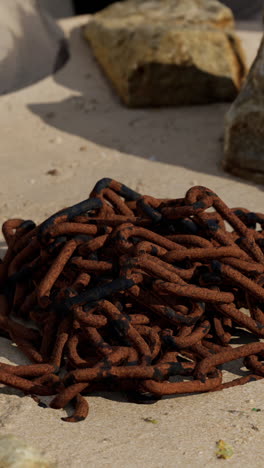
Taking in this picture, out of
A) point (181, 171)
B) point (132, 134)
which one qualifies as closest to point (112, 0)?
point (132, 134)

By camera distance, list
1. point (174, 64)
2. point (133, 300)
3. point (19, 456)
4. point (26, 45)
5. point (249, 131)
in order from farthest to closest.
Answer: point (26, 45) < point (174, 64) < point (249, 131) < point (133, 300) < point (19, 456)

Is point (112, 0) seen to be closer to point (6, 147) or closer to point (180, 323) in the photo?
point (6, 147)

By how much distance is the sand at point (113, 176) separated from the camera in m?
2.16

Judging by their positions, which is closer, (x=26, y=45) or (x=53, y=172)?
(x=53, y=172)

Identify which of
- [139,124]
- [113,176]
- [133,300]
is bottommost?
[139,124]

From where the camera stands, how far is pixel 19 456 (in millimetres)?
2039

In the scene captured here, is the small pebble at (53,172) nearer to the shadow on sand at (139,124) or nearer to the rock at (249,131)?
the shadow on sand at (139,124)

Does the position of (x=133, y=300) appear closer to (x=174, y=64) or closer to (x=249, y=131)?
(x=249, y=131)

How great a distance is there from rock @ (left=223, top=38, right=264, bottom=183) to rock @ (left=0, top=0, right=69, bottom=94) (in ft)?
9.22

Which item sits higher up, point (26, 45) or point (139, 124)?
point (26, 45)

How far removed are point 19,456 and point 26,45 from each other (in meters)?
6.27

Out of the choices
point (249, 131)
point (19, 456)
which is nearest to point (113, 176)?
point (249, 131)

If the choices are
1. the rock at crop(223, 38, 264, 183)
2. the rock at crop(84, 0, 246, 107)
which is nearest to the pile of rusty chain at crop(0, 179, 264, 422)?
the rock at crop(223, 38, 264, 183)

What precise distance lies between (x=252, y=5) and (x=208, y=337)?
31.5 feet
